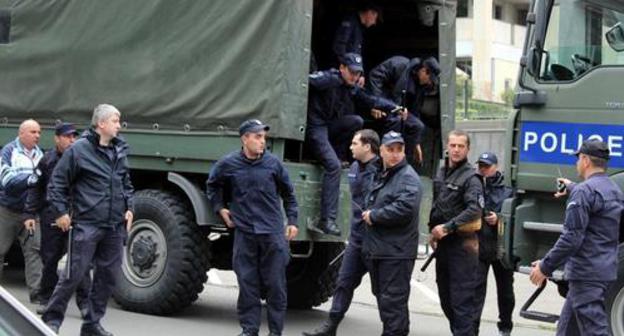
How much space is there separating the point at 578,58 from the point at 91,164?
142 inches

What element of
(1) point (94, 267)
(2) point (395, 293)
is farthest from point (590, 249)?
(1) point (94, 267)

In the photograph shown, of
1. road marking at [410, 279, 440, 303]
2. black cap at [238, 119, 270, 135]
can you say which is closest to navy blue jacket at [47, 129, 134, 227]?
black cap at [238, 119, 270, 135]

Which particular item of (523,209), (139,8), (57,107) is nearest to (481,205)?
Answer: (523,209)

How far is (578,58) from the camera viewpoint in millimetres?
7473

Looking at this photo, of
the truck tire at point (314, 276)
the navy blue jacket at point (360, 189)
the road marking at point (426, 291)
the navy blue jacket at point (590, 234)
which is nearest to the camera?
the navy blue jacket at point (590, 234)

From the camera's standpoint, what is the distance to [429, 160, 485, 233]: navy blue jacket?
7996 millimetres

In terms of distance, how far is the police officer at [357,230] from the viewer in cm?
833

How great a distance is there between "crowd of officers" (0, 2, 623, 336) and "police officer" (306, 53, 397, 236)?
1 cm

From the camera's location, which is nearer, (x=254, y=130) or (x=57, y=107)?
(x=254, y=130)

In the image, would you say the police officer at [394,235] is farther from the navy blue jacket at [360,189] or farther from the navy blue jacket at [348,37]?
the navy blue jacket at [348,37]

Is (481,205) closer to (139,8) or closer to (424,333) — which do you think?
(424,333)

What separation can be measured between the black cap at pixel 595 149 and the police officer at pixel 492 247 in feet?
4.88

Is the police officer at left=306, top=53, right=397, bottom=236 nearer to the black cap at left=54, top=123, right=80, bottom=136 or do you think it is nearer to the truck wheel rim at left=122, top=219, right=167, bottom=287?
the truck wheel rim at left=122, top=219, right=167, bottom=287

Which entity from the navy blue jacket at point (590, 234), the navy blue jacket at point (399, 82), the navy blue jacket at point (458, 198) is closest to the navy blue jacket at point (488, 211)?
the navy blue jacket at point (458, 198)
